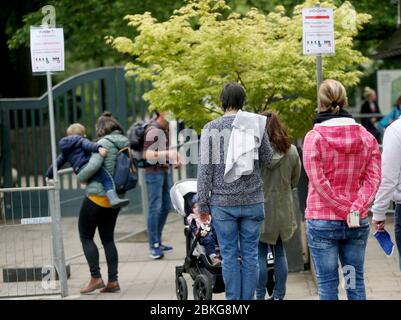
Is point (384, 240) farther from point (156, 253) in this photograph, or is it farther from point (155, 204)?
point (156, 253)

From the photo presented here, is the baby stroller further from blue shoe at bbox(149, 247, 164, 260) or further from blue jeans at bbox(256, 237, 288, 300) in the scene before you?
blue shoe at bbox(149, 247, 164, 260)

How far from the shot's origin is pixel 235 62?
34.6 feet

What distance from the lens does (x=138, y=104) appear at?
52.7ft

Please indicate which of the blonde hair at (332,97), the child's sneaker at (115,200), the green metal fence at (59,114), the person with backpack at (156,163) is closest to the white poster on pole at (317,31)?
the blonde hair at (332,97)

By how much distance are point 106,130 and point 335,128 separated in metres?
3.76

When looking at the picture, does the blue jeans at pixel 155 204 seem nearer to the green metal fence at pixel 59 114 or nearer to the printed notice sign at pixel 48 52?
the printed notice sign at pixel 48 52

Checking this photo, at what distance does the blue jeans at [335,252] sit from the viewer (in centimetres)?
704

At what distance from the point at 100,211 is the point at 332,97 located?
3629 millimetres

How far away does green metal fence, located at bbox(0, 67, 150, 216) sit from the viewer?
1565cm

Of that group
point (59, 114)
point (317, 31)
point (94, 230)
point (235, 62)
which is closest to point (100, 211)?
point (94, 230)

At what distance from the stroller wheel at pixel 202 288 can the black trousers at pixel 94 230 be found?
5.64 feet

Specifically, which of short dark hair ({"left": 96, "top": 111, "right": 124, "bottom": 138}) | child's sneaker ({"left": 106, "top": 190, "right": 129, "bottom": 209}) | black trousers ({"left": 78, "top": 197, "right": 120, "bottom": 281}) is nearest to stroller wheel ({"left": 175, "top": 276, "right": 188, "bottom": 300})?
child's sneaker ({"left": 106, "top": 190, "right": 129, "bottom": 209})
